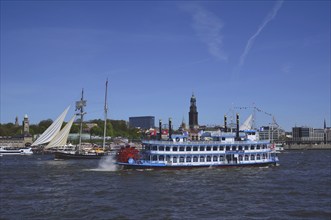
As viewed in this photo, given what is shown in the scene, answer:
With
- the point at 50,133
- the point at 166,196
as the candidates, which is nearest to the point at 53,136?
the point at 50,133

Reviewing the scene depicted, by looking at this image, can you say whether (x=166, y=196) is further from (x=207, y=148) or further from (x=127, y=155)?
(x=207, y=148)

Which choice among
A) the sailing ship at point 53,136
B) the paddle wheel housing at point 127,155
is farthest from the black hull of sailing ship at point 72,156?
the paddle wheel housing at point 127,155

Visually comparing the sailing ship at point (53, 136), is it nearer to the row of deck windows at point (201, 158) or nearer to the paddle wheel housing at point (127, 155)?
the paddle wheel housing at point (127, 155)

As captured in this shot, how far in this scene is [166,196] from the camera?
37.4 m

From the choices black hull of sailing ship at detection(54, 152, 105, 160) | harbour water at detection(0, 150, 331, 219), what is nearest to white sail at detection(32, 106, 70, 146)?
black hull of sailing ship at detection(54, 152, 105, 160)

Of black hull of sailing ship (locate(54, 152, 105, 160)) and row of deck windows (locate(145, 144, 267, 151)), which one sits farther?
black hull of sailing ship (locate(54, 152, 105, 160))

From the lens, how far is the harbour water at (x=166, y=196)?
29.6 meters

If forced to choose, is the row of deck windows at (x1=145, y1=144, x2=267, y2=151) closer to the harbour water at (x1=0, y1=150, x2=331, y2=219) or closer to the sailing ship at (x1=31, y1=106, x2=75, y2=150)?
the harbour water at (x1=0, y1=150, x2=331, y2=219)

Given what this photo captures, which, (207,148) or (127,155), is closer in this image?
(127,155)

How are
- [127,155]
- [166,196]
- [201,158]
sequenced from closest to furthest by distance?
[166,196] → [127,155] → [201,158]

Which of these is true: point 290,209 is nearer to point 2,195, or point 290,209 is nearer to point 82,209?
point 82,209

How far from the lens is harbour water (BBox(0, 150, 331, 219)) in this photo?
29.6m

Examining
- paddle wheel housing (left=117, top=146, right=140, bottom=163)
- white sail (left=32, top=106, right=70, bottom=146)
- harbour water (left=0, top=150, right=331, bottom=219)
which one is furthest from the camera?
white sail (left=32, top=106, right=70, bottom=146)

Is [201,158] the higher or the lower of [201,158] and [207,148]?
the lower
